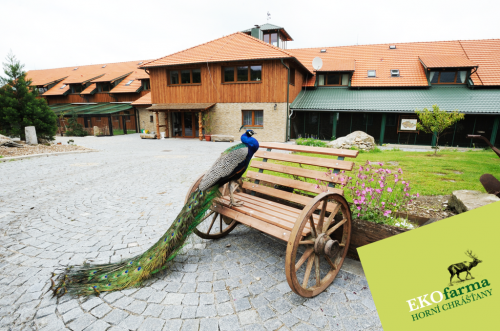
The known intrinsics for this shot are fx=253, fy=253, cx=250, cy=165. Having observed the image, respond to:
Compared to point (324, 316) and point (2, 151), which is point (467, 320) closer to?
point (324, 316)

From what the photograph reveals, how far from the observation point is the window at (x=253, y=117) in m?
18.5

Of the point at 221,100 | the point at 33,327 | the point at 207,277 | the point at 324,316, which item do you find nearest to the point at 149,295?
the point at 207,277

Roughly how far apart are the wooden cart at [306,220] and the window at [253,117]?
48.6ft

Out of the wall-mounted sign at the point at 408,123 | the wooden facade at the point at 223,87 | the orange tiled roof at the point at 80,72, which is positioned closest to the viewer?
the wall-mounted sign at the point at 408,123

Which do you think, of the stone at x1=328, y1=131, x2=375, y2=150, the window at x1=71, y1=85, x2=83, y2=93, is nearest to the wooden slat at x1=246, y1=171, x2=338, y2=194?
the stone at x1=328, y1=131, x2=375, y2=150

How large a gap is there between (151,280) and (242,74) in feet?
57.2

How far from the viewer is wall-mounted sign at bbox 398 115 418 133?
1681 cm

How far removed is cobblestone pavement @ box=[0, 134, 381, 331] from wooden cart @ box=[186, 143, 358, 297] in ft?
0.70

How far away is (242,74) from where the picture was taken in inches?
722

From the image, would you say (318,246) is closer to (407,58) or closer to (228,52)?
(228,52)

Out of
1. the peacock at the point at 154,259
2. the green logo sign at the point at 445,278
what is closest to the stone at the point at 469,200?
the green logo sign at the point at 445,278

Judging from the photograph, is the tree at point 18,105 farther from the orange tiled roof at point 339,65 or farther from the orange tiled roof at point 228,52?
the orange tiled roof at point 339,65

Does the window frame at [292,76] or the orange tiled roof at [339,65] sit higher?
the orange tiled roof at [339,65]

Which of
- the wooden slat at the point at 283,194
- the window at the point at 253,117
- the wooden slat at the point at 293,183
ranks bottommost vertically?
the wooden slat at the point at 283,194
